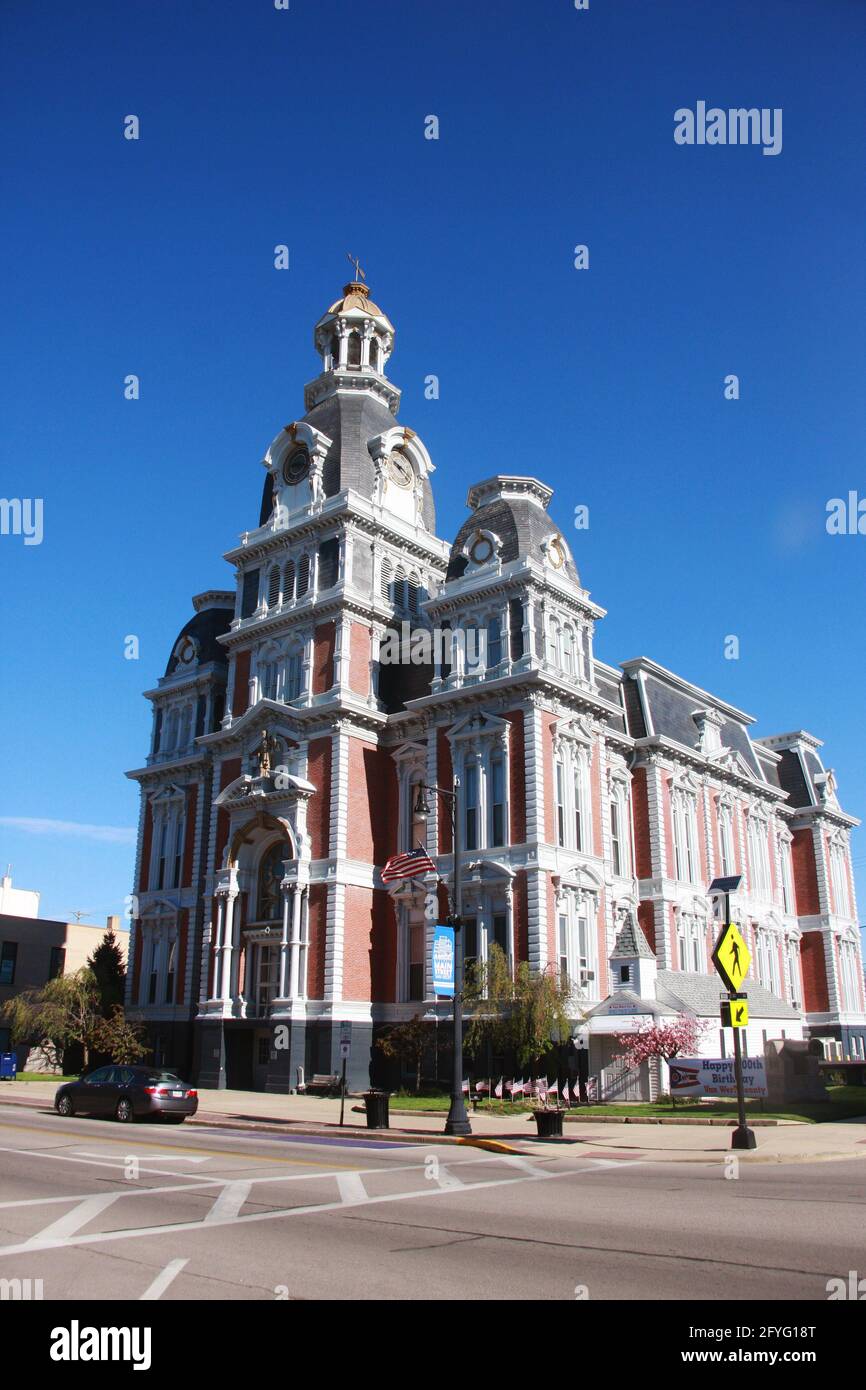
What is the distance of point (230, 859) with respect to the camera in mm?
47719

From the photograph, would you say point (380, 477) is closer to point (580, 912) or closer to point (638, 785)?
point (638, 785)

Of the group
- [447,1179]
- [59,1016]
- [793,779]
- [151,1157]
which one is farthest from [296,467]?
[447,1179]

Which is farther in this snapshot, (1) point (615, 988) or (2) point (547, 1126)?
(1) point (615, 988)

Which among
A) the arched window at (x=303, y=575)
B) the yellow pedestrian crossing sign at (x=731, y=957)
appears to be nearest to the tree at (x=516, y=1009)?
the yellow pedestrian crossing sign at (x=731, y=957)

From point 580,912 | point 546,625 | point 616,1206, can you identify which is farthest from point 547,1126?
point 546,625

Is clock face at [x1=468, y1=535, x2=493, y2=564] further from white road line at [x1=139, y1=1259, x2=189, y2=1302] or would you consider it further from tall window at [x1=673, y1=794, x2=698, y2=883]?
white road line at [x1=139, y1=1259, x2=189, y2=1302]

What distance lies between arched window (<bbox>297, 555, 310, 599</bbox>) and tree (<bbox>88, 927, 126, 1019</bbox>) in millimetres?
21103

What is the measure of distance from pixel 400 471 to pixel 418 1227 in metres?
44.9

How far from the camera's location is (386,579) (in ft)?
165

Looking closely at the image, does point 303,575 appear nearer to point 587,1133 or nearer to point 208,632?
point 208,632

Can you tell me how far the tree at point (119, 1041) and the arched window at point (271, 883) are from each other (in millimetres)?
7900

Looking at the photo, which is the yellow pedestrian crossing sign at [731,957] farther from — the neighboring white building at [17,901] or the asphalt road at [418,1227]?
the neighboring white building at [17,901]
